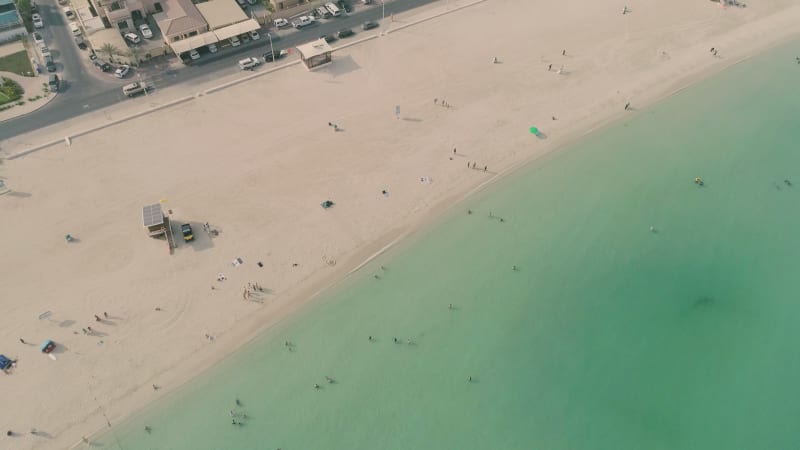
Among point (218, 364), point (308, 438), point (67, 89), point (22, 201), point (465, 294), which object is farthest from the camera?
point (67, 89)

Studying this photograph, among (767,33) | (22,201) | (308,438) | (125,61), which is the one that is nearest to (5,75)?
(125,61)

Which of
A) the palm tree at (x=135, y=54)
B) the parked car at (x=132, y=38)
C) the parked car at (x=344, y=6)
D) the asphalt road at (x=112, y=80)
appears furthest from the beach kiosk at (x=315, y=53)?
the parked car at (x=132, y=38)

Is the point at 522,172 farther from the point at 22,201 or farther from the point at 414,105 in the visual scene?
the point at 22,201

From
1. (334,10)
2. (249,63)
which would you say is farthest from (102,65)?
(334,10)

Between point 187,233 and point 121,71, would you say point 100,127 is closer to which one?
point 121,71

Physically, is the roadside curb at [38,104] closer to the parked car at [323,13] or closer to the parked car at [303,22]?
the parked car at [303,22]

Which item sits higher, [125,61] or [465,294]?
[125,61]

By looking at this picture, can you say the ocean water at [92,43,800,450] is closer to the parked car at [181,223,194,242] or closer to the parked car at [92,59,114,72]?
the parked car at [181,223,194,242]
